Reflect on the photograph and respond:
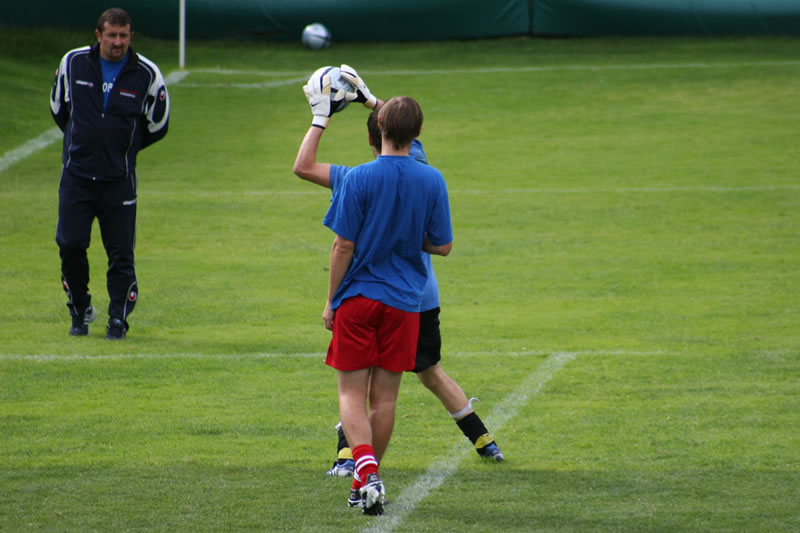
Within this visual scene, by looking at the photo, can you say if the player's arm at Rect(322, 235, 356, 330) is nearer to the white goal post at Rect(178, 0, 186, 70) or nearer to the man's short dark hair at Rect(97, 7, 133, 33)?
the man's short dark hair at Rect(97, 7, 133, 33)

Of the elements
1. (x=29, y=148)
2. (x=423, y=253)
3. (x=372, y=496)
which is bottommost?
(x=29, y=148)

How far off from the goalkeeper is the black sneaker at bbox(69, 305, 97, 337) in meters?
4.06

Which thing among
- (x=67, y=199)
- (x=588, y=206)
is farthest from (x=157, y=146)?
(x=67, y=199)

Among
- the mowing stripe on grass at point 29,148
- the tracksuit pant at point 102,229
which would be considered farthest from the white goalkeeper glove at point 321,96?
the mowing stripe on grass at point 29,148

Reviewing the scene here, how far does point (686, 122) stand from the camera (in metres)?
22.4

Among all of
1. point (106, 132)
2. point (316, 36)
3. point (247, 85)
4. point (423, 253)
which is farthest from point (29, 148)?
point (423, 253)

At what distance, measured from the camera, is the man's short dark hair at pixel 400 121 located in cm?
505

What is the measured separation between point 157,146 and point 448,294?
11.0 meters

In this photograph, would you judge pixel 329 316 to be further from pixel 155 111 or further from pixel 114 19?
pixel 155 111

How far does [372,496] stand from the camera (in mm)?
4891

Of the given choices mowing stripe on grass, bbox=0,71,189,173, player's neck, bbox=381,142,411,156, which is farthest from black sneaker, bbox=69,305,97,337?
mowing stripe on grass, bbox=0,71,189,173

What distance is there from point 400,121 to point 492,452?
186cm

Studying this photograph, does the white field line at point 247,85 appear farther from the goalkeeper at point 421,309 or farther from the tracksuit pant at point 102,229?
the goalkeeper at point 421,309

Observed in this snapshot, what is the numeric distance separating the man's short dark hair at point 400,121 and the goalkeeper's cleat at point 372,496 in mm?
1407
